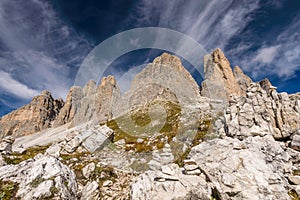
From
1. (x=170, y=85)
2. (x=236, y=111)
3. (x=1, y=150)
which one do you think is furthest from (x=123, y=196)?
(x=170, y=85)

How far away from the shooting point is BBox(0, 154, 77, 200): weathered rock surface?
869 cm

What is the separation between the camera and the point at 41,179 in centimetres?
941

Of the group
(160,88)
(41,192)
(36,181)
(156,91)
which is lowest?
(41,192)

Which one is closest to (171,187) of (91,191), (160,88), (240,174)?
(240,174)

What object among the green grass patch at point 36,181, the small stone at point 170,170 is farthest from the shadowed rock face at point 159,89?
the green grass patch at point 36,181

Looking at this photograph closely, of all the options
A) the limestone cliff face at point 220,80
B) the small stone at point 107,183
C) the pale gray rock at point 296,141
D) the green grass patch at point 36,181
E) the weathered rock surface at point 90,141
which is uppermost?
the limestone cliff face at point 220,80

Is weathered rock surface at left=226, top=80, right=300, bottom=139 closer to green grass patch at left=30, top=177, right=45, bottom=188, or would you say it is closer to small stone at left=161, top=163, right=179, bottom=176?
small stone at left=161, top=163, right=179, bottom=176

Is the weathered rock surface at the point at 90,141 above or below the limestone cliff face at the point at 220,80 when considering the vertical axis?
below

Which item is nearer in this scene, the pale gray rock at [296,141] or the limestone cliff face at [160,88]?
the pale gray rock at [296,141]

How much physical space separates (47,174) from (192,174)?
8.75 m

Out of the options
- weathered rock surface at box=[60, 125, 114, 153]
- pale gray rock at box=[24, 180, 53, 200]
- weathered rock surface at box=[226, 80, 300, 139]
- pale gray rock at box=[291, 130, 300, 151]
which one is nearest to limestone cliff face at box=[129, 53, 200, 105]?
weathered rock surface at box=[226, 80, 300, 139]

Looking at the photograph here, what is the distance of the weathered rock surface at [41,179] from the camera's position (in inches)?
342

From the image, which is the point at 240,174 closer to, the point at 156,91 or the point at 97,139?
the point at 97,139

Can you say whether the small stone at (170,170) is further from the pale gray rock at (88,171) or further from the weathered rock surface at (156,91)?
the weathered rock surface at (156,91)
